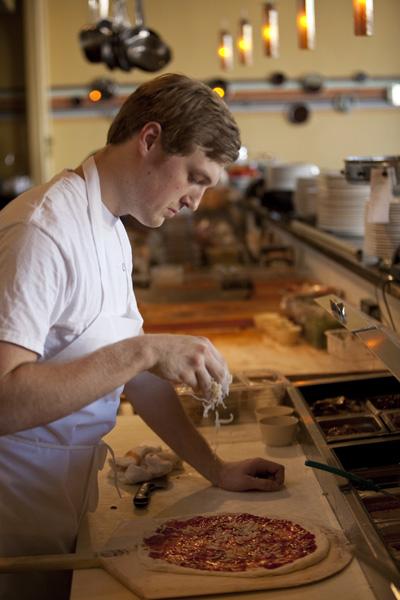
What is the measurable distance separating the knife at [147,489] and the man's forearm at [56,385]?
1.73 ft

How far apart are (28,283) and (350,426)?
3.81ft

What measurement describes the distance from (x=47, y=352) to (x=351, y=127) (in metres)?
10.4

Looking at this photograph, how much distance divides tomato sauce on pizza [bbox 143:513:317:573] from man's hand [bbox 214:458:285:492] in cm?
18

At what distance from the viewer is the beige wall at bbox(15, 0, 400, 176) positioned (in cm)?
1154

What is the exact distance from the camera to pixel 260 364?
141 inches

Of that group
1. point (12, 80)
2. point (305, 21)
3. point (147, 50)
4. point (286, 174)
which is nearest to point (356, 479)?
point (305, 21)

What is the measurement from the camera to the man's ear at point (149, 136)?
1932 millimetres

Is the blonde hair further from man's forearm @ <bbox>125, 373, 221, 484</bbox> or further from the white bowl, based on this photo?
the white bowl

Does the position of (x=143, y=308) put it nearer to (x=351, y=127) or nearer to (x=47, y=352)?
(x=47, y=352)

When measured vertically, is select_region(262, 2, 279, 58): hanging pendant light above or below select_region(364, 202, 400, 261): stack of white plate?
above

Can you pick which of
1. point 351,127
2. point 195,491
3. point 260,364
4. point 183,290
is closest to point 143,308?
point 183,290

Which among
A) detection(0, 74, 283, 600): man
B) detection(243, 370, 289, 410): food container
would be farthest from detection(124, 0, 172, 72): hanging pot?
detection(0, 74, 283, 600): man

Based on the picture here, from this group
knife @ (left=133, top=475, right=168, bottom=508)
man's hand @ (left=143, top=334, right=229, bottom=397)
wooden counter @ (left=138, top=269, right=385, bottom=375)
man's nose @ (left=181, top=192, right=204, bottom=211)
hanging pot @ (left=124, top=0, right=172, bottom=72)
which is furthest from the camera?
hanging pot @ (left=124, top=0, right=172, bottom=72)

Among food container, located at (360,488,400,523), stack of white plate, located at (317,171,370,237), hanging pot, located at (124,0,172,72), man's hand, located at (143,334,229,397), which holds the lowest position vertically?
food container, located at (360,488,400,523)
